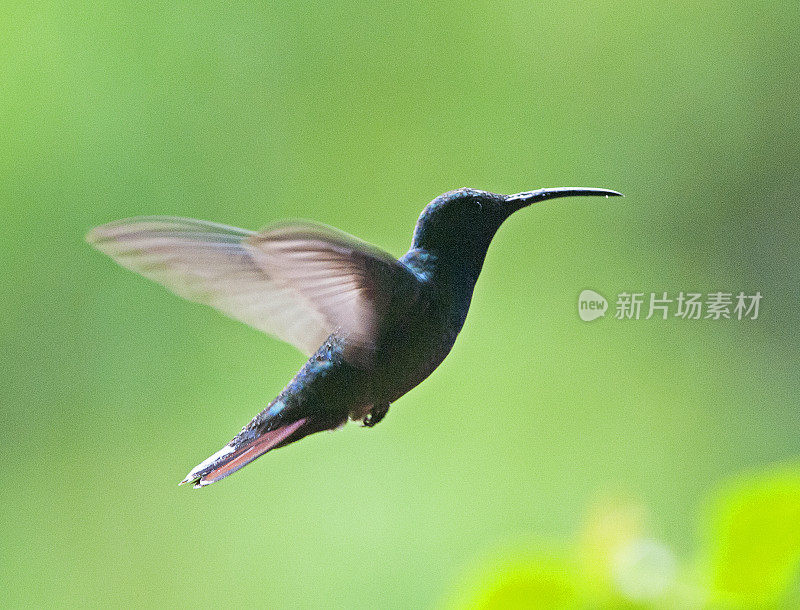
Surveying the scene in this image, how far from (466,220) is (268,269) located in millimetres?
67

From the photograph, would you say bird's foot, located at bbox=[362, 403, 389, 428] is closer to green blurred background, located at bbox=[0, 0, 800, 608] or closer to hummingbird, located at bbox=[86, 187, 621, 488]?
hummingbird, located at bbox=[86, 187, 621, 488]

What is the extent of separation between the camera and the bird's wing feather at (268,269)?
249mm

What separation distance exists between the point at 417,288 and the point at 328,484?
2.46ft

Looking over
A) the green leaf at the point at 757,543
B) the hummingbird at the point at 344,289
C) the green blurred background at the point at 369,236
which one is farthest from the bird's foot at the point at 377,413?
the green blurred background at the point at 369,236

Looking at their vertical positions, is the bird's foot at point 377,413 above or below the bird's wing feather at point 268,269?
below

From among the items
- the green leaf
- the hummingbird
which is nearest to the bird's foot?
the hummingbird

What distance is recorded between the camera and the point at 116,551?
3.24 feet

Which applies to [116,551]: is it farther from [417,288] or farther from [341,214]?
[417,288]

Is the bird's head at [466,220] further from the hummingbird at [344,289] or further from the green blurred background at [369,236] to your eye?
the green blurred background at [369,236]

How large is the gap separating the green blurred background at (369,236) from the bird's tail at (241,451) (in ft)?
2.08

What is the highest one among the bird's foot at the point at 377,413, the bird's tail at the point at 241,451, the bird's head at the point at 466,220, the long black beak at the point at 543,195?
the long black beak at the point at 543,195

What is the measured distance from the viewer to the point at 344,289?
10.7 inches

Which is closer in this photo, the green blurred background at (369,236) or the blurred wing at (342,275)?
the blurred wing at (342,275)

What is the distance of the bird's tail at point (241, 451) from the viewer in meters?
0.25
